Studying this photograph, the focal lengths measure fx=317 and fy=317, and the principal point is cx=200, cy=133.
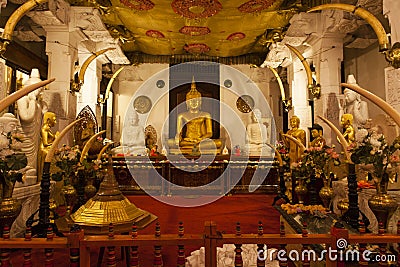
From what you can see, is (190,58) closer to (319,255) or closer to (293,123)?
(293,123)

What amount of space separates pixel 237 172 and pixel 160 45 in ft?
14.6

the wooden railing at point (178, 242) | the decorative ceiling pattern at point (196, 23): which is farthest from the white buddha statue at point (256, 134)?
the wooden railing at point (178, 242)

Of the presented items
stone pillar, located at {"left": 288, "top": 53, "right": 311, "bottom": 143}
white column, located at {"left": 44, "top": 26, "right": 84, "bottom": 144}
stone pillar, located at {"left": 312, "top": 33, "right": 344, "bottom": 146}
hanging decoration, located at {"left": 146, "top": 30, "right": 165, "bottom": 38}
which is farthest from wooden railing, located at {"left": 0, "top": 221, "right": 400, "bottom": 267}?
hanging decoration, located at {"left": 146, "top": 30, "right": 165, "bottom": 38}

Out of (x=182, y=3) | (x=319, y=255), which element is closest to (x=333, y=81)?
(x=182, y=3)

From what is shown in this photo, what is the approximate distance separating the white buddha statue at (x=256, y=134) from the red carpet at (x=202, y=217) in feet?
9.74

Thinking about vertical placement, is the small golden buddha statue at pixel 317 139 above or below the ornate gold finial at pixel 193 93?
below

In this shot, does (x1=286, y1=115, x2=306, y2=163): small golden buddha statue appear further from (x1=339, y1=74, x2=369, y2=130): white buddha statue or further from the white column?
the white column

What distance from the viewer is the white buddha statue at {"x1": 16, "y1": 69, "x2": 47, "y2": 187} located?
13.2 ft

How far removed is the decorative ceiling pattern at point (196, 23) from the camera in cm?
600

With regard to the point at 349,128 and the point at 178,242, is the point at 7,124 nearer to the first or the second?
the point at 178,242

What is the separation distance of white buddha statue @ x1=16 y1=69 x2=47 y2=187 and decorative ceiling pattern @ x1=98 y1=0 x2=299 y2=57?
7.71ft

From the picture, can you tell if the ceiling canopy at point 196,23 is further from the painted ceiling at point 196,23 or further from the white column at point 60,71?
the white column at point 60,71

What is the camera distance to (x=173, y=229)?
4.00m

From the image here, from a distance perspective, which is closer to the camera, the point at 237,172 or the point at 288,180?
the point at 288,180
